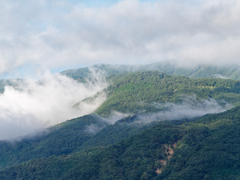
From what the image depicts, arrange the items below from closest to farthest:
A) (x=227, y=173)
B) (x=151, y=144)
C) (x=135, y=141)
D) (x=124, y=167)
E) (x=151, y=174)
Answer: (x=227, y=173) < (x=151, y=174) < (x=124, y=167) < (x=151, y=144) < (x=135, y=141)

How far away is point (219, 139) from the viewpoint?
14638 cm

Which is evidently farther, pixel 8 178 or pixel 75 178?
pixel 8 178

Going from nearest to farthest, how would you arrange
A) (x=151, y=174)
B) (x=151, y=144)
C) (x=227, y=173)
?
(x=227, y=173) → (x=151, y=174) → (x=151, y=144)

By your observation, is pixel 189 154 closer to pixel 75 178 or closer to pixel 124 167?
pixel 124 167

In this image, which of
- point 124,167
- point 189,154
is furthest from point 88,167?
point 189,154

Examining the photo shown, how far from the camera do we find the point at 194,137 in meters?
157

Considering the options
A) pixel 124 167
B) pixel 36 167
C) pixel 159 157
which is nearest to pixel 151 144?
pixel 159 157

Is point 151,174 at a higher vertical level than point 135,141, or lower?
lower

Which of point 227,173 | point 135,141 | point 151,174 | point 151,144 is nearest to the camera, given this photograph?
point 227,173

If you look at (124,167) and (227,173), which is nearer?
(227,173)

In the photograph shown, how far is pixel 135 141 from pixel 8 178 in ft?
301

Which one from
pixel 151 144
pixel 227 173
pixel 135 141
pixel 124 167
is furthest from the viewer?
pixel 135 141

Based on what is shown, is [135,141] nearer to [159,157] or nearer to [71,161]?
[159,157]

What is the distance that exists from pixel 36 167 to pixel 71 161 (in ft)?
85.3
